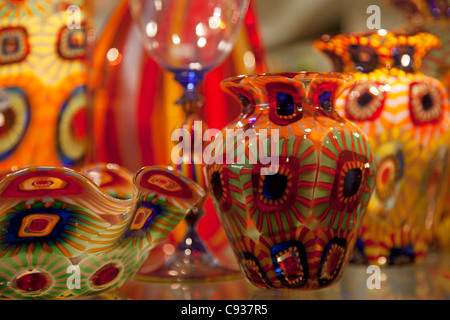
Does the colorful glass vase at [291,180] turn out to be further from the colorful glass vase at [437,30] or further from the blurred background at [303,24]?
the blurred background at [303,24]

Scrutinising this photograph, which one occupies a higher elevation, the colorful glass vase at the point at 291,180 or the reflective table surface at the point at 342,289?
the colorful glass vase at the point at 291,180

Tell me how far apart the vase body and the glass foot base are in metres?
0.18

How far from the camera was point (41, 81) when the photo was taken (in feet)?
2.31

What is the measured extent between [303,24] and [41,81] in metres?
0.96

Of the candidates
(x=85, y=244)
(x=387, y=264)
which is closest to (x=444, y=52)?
(x=387, y=264)

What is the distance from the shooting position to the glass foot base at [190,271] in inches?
23.1

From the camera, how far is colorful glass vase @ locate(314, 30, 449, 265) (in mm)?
612

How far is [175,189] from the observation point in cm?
49

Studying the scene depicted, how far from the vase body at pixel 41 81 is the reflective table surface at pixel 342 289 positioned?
0.20m

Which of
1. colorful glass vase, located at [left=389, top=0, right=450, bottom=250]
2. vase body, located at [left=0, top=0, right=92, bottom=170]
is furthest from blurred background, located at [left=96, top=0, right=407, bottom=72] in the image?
vase body, located at [left=0, top=0, right=92, bottom=170]

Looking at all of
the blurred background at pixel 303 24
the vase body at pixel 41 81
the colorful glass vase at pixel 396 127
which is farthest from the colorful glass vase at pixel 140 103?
the blurred background at pixel 303 24

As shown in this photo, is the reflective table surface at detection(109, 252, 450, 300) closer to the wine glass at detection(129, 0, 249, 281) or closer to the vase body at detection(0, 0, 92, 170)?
the wine glass at detection(129, 0, 249, 281)
